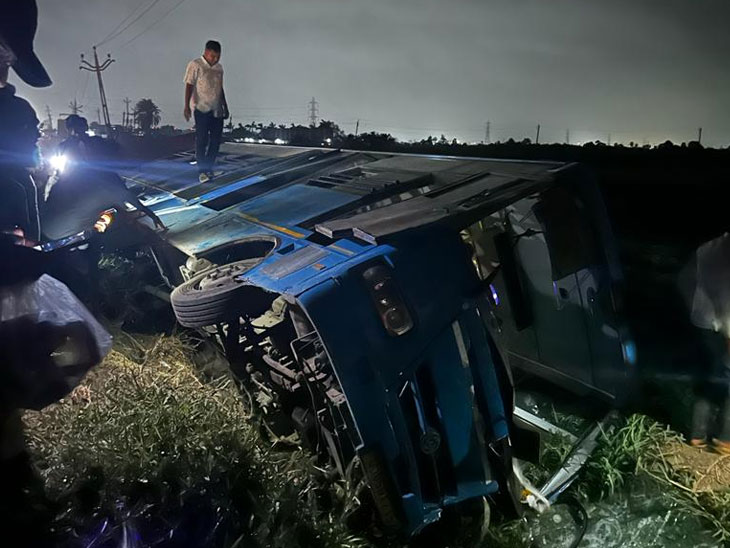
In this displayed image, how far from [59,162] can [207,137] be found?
1707 millimetres

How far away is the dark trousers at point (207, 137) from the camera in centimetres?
639

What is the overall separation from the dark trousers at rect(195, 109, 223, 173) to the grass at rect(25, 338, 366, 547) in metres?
3.96

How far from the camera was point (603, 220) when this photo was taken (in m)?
3.03

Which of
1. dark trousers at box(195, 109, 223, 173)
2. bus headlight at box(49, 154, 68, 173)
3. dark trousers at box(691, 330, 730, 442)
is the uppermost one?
dark trousers at box(195, 109, 223, 173)

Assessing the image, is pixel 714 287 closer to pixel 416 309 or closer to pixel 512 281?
pixel 512 281

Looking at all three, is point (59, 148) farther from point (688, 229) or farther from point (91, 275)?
point (688, 229)

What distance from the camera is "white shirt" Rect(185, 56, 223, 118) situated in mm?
6180

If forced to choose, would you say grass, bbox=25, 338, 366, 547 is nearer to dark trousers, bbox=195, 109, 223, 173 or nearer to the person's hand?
the person's hand

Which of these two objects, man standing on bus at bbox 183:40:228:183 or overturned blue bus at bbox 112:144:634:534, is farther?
man standing on bus at bbox 183:40:228:183

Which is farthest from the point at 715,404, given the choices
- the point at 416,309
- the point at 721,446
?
the point at 416,309

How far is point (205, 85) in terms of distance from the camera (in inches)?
243

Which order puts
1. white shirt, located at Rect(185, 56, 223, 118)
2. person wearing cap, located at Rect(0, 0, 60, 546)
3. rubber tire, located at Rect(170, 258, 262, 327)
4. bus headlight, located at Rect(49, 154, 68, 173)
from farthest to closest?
white shirt, located at Rect(185, 56, 223, 118) < bus headlight, located at Rect(49, 154, 68, 173) < rubber tire, located at Rect(170, 258, 262, 327) < person wearing cap, located at Rect(0, 0, 60, 546)

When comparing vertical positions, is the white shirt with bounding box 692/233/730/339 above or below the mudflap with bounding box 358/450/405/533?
above

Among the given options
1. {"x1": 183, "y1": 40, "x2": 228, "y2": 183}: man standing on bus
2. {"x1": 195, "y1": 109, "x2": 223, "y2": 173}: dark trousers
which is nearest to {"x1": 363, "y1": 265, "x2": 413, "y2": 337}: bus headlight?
{"x1": 183, "y1": 40, "x2": 228, "y2": 183}: man standing on bus
